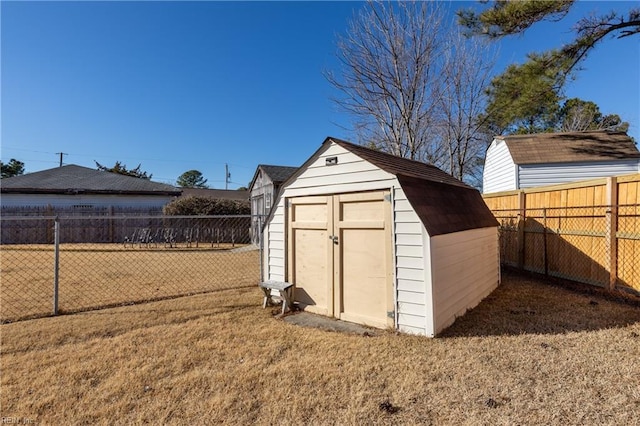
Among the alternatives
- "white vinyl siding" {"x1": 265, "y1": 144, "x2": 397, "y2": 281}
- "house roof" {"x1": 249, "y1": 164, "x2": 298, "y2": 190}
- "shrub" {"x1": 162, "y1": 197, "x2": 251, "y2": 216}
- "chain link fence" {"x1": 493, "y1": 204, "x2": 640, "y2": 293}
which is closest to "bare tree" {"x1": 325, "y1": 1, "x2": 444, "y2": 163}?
"house roof" {"x1": 249, "y1": 164, "x2": 298, "y2": 190}

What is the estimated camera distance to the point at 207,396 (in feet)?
8.77

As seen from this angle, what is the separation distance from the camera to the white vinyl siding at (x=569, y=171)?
453 inches

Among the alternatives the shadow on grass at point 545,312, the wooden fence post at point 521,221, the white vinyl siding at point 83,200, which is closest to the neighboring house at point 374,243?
the shadow on grass at point 545,312

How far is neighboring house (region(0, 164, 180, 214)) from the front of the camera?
1753 cm

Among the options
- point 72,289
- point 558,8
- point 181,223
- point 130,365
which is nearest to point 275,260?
point 130,365

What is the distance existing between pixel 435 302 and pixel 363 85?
31.7 ft

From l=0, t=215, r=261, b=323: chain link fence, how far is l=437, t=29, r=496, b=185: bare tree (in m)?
9.86

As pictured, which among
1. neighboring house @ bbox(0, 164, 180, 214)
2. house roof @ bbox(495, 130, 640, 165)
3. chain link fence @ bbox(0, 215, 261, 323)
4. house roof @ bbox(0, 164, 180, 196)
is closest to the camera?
chain link fence @ bbox(0, 215, 261, 323)

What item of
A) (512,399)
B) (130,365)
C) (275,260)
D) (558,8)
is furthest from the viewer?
(558,8)

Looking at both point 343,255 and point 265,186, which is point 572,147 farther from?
point 265,186

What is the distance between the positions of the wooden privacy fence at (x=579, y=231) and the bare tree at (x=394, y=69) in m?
4.70

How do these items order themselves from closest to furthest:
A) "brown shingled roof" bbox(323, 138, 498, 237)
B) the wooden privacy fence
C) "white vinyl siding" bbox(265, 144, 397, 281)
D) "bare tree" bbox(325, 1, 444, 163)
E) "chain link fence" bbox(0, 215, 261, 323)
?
1. "brown shingled roof" bbox(323, 138, 498, 237)
2. "white vinyl siding" bbox(265, 144, 397, 281)
3. the wooden privacy fence
4. "chain link fence" bbox(0, 215, 261, 323)
5. "bare tree" bbox(325, 1, 444, 163)

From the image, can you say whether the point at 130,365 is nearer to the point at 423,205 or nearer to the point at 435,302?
the point at 435,302

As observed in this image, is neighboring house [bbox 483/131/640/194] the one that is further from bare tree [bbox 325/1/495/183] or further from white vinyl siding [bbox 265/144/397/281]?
white vinyl siding [bbox 265/144/397/281]
